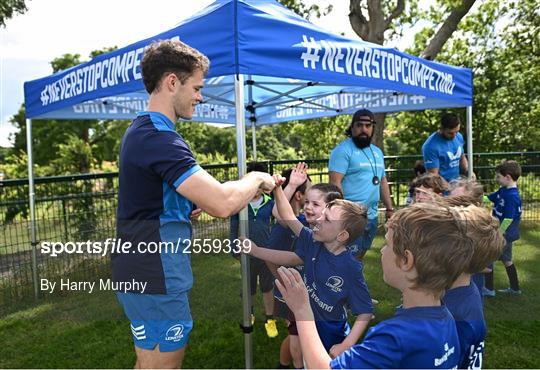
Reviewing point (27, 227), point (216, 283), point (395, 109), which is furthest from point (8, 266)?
point (395, 109)

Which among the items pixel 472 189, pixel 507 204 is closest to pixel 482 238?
pixel 472 189

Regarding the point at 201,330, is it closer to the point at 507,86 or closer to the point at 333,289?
the point at 333,289

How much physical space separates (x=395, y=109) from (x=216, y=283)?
3.85m

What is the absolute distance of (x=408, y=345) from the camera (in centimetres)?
122

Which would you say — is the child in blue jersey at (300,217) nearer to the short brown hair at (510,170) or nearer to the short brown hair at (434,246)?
the short brown hair at (434,246)

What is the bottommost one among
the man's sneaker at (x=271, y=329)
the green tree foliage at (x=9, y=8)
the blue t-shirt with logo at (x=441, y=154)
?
the man's sneaker at (x=271, y=329)

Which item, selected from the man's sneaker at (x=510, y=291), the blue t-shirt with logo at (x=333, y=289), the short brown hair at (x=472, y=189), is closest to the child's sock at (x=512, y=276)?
the man's sneaker at (x=510, y=291)

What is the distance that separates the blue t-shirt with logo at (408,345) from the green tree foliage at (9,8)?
34.8 ft

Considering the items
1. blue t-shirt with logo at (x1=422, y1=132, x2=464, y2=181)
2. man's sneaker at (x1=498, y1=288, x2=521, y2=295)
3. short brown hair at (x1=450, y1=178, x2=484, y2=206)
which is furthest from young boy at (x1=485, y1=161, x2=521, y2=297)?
short brown hair at (x1=450, y1=178, x2=484, y2=206)

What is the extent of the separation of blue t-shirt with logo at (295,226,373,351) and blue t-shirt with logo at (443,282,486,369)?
17.9 inches

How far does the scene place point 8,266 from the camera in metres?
4.99

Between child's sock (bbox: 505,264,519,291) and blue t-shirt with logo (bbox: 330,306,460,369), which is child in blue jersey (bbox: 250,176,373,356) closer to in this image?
blue t-shirt with logo (bbox: 330,306,460,369)

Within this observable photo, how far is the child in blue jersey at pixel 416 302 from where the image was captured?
1.23 m

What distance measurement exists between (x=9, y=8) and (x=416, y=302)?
422 inches
